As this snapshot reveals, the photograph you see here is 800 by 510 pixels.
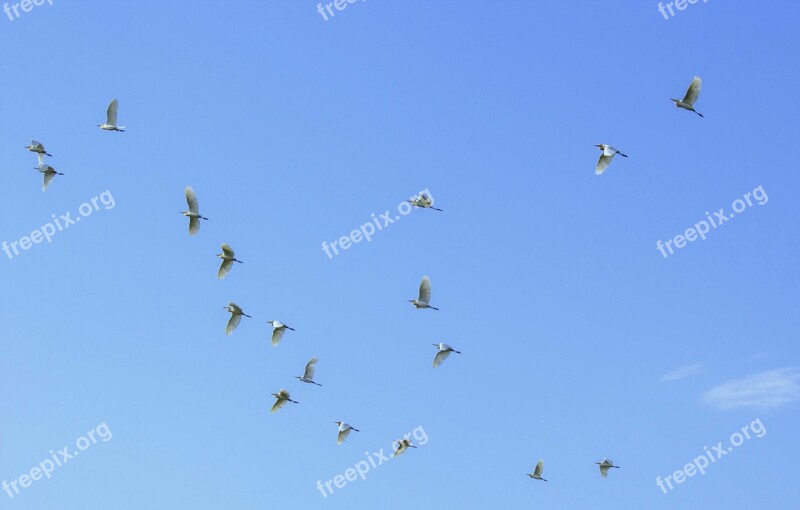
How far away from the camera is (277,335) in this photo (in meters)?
82.2

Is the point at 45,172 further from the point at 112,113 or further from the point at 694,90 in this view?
the point at 694,90

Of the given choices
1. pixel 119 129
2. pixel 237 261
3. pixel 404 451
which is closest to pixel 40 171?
pixel 119 129

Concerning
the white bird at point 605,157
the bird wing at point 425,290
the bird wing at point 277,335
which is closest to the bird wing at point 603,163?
the white bird at point 605,157

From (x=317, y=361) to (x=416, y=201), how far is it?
1162cm

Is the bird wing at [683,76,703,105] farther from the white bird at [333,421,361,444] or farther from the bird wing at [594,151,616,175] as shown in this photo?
the white bird at [333,421,361,444]

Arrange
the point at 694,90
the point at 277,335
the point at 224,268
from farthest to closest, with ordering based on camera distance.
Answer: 1. the point at 277,335
2. the point at 224,268
3. the point at 694,90

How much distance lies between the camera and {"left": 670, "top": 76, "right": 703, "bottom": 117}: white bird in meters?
75.2

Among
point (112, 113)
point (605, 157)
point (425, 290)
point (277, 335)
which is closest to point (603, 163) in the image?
point (605, 157)

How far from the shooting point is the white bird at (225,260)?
80312 millimetres

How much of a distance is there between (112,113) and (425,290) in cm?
2066

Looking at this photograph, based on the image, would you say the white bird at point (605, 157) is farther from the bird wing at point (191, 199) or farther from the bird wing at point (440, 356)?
the bird wing at point (191, 199)

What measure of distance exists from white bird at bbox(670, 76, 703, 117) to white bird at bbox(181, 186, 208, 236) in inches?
1079

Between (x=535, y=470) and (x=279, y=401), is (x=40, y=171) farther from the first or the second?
(x=535, y=470)

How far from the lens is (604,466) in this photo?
8806cm
